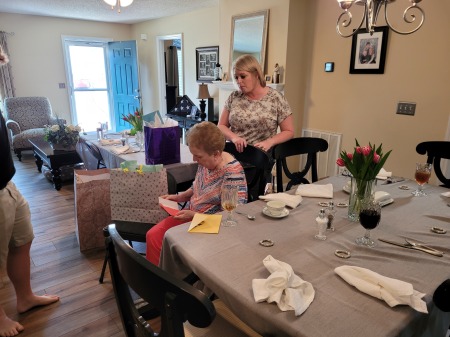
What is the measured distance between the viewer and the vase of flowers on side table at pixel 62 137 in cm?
385

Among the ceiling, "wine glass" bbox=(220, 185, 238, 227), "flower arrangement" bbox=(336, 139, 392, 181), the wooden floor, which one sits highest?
the ceiling

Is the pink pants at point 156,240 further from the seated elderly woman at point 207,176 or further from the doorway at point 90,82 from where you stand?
the doorway at point 90,82

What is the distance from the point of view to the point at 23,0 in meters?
4.61

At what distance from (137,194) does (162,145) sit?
47cm

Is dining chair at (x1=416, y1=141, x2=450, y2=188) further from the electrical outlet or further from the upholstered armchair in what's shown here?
the upholstered armchair

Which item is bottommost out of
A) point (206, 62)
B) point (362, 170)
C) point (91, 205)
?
point (91, 205)

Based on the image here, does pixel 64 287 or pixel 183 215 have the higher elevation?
pixel 183 215

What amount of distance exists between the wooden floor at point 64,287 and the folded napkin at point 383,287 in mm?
1361

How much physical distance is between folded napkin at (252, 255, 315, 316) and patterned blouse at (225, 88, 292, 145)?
1.44 metres

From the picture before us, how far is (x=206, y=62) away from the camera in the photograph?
5301 millimetres

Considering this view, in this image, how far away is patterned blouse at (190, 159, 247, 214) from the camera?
1608 mm

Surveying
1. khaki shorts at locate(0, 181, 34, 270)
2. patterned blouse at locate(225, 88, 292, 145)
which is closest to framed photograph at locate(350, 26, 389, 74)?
patterned blouse at locate(225, 88, 292, 145)

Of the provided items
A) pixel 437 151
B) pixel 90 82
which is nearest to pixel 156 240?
pixel 437 151

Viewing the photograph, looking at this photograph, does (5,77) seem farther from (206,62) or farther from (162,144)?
(162,144)
